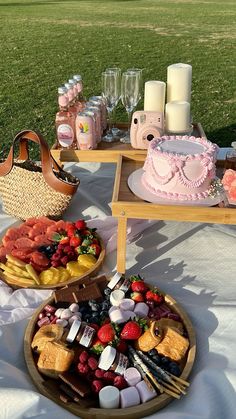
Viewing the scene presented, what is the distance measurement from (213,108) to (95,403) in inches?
200

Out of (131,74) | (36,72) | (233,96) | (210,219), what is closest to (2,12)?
(36,72)

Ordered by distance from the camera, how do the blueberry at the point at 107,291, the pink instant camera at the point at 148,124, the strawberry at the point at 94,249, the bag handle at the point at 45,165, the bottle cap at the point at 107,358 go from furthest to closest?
1. the pink instant camera at the point at 148,124
2. the bag handle at the point at 45,165
3. the strawberry at the point at 94,249
4. the blueberry at the point at 107,291
5. the bottle cap at the point at 107,358

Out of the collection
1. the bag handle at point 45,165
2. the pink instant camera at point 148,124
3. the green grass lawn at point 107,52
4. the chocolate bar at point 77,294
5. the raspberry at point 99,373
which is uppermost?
the pink instant camera at point 148,124

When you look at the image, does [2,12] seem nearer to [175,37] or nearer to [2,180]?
[175,37]

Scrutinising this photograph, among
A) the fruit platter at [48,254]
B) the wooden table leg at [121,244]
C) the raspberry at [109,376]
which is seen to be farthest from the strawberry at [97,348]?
the wooden table leg at [121,244]

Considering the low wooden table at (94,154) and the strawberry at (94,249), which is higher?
the low wooden table at (94,154)

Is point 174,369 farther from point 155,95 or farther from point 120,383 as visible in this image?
point 155,95

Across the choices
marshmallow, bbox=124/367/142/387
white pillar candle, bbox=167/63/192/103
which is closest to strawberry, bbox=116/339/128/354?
marshmallow, bbox=124/367/142/387

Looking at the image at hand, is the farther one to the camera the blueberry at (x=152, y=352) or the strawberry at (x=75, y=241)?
the strawberry at (x=75, y=241)

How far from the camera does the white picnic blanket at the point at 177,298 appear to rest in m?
1.66

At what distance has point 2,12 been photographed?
15617 mm

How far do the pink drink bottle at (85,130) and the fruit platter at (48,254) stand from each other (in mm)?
472

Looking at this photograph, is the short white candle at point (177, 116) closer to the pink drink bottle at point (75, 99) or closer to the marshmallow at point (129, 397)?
the pink drink bottle at point (75, 99)

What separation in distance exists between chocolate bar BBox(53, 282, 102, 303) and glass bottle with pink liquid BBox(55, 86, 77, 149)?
1.00 metres
